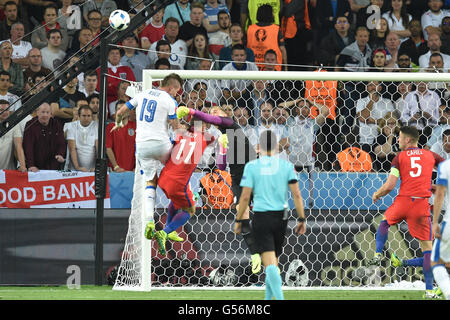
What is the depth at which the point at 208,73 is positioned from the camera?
11125 millimetres

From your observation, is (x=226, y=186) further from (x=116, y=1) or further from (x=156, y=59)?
(x=116, y=1)

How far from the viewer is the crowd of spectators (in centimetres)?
1238

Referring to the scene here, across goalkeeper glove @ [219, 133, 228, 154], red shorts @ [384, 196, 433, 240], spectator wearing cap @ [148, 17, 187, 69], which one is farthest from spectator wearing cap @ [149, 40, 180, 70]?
red shorts @ [384, 196, 433, 240]

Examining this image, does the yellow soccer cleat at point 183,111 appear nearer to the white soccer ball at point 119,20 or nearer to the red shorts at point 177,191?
the red shorts at point 177,191

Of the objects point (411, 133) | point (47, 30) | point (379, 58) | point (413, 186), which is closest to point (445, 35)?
point (379, 58)

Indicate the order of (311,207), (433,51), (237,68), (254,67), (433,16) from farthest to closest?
(433,16) < (433,51) < (237,68) < (254,67) < (311,207)

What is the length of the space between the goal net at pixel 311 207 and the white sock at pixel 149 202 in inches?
19.0

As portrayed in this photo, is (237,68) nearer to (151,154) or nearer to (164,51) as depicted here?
(164,51)

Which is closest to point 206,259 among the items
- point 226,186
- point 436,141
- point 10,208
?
point 226,186

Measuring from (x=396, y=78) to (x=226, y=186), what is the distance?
8.96 feet

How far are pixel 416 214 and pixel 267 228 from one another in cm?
309

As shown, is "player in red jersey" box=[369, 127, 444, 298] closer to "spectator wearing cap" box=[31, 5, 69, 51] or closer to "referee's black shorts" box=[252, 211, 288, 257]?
"referee's black shorts" box=[252, 211, 288, 257]

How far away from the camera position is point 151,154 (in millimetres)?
10453

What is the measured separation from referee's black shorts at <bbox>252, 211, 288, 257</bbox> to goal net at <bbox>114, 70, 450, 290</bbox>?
328 cm
